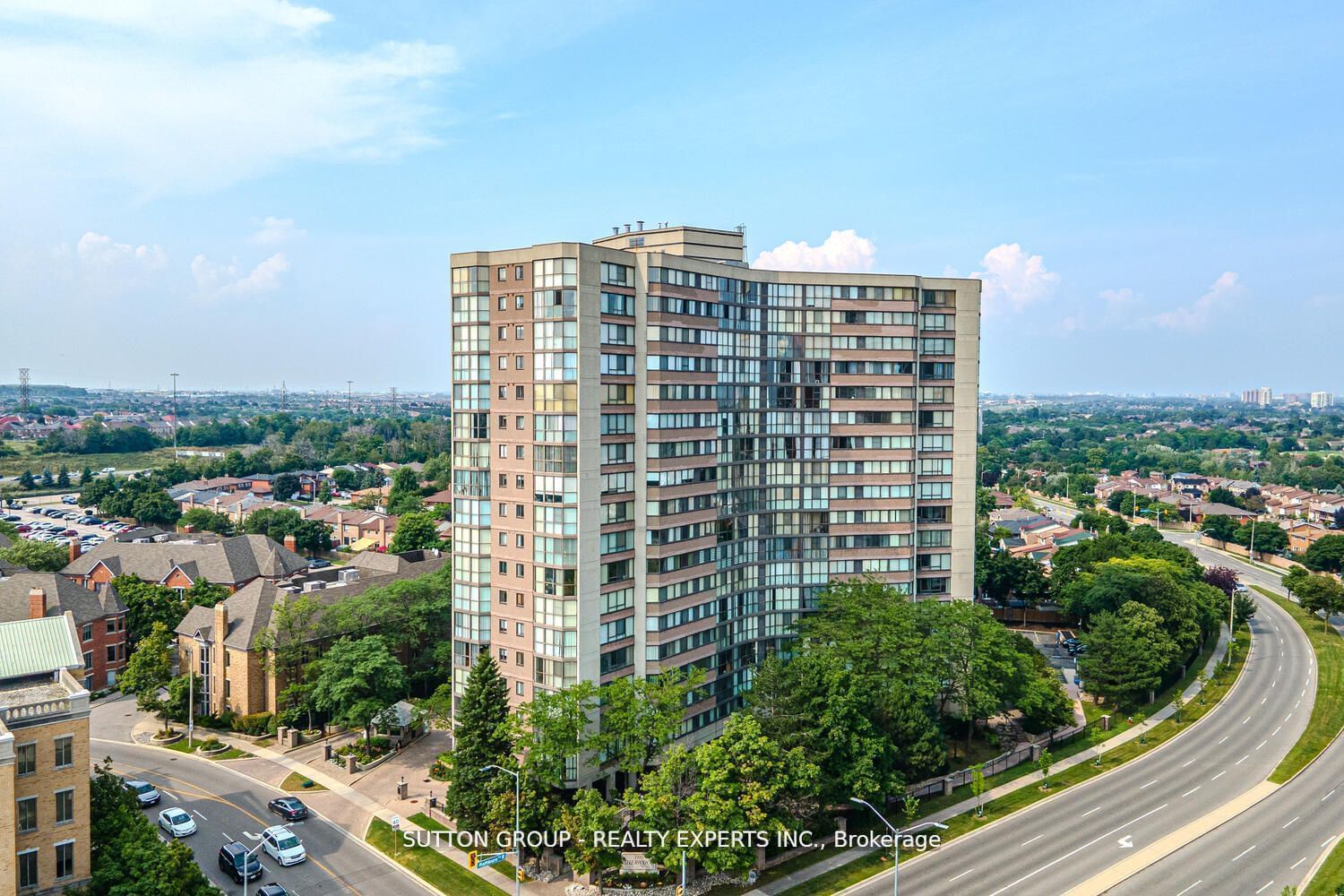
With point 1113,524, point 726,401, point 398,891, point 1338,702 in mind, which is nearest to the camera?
point 398,891

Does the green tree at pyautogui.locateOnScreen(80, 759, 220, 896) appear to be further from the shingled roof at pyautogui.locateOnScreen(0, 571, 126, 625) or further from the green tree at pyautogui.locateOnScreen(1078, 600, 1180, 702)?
the green tree at pyautogui.locateOnScreen(1078, 600, 1180, 702)

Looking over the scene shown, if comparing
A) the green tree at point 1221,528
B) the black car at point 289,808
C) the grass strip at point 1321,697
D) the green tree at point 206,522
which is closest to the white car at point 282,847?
the black car at point 289,808

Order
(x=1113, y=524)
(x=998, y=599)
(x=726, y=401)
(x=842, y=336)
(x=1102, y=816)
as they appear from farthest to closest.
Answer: (x=1113, y=524) < (x=998, y=599) < (x=842, y=336) < (x=726, y=401) < (x=1102, y=816)

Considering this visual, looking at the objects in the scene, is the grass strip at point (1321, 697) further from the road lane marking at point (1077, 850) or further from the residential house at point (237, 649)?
the residential house at point (237, 649)

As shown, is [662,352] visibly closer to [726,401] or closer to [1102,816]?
[726,401]

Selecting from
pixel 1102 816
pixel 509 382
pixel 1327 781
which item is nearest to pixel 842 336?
pixel 509 382

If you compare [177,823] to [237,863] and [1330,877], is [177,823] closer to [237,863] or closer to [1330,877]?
[237,863]
